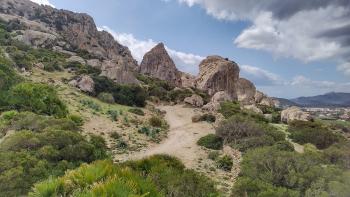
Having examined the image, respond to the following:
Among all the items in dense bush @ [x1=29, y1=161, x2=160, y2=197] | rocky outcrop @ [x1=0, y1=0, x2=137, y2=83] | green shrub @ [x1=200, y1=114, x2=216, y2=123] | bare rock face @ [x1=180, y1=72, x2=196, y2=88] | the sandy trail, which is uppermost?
rocky outcrop @ [x1=0, y1=0, x2=137, y2=83]

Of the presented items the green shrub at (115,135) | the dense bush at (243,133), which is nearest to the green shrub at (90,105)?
the green shrub at (115,135)

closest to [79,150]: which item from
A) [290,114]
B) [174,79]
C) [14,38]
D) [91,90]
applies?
[91,90]

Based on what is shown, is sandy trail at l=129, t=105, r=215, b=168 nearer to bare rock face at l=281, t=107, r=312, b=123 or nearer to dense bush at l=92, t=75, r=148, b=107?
dense bush at l=92, t=75, r=148, b=107

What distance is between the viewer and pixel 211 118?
4553 centimetres

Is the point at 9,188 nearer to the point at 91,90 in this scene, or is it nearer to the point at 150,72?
the point at 91,90

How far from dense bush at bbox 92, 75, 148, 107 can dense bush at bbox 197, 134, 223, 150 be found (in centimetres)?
1875

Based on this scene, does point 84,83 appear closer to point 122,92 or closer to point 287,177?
point 122,92

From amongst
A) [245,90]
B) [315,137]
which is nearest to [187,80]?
[245,90]

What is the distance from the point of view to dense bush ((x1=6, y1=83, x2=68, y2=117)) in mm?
31531

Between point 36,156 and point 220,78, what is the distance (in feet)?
216

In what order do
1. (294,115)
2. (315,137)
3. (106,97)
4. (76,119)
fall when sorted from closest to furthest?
1. (76,119)
2. (315,137)
3. (106,97)
4. (294,115)

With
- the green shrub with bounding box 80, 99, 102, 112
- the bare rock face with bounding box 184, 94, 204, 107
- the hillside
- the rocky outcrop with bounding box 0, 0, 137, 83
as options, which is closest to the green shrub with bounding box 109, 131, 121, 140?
the hillside

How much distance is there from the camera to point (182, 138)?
121 feet

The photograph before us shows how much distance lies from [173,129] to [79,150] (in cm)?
2280
